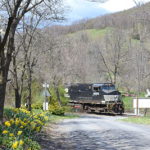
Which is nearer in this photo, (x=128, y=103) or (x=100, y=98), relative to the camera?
(x=100, y=98)

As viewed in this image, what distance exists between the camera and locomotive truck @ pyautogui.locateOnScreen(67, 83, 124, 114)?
3612 cm

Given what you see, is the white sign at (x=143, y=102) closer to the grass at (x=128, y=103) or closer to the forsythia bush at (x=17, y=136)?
the grass at (x=128, y=103)

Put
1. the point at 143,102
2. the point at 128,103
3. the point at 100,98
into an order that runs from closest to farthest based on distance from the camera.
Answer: the point at 143,102, the point at 100,98, the point at 128,103

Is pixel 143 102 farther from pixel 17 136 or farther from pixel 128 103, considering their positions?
pixel 17 136

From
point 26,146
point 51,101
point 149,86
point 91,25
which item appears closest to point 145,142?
point 26,146

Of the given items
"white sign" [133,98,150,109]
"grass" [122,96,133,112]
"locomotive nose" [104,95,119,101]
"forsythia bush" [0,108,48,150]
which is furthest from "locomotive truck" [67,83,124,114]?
"forsythia bush" [0,108,48,150]

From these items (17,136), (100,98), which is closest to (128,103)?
(100,98)

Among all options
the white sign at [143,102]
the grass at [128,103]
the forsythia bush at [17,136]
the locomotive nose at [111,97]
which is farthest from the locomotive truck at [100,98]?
the forsythia bush at [17,136]

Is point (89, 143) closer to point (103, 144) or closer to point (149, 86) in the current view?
point (103, 144)

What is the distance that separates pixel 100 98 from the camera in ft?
120

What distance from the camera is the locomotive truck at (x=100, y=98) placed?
119 feet

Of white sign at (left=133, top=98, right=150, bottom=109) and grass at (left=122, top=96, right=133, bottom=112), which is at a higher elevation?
white sign at (left=133, top=98, right=150, bottom=109)

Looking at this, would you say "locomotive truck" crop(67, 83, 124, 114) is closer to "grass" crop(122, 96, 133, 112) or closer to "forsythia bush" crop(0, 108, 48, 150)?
"grass" crop(122, 96, 133, 112)

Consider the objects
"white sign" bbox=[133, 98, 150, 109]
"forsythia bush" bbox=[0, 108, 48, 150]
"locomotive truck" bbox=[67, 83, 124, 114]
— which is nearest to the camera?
"forsythia bush" bbox=[0, 108, 48, 150]
